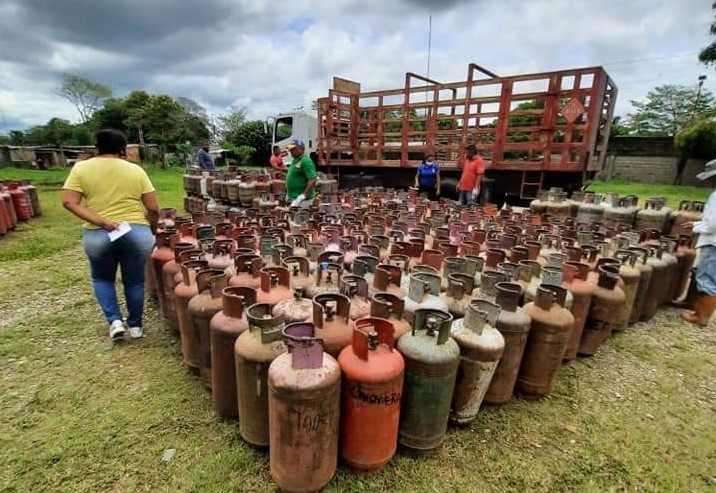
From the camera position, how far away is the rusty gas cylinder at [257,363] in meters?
1.64

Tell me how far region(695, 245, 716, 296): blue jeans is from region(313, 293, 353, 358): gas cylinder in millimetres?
3484

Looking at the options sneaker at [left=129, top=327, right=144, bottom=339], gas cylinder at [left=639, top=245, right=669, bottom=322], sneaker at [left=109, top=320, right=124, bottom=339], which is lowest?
sneaker at [left=129, top=327, right=144, bottom=339]

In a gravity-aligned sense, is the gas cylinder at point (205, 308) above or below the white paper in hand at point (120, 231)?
below

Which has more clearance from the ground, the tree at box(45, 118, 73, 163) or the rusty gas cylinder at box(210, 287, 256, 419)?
the tree at box(45, 118, 73, 163)

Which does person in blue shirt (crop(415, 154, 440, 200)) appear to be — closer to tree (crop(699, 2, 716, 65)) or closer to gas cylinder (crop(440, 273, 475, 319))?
gas cylinder (crop(440, 273, 475, 319))

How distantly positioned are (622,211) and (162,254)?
550 cm

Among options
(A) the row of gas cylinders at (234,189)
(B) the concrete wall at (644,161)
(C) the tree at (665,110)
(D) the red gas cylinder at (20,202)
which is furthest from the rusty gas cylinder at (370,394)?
(C) the tree at (665,110)

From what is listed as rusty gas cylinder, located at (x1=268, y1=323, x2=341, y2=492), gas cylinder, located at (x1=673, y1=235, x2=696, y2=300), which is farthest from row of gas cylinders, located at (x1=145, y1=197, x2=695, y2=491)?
gas cylinder, located at (x1=673, y1=235, x2=696, y2=300)

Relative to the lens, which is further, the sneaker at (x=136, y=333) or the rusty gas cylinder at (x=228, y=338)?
the sneaker at (x=136, y=333)

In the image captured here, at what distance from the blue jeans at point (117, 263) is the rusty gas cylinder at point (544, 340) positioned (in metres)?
2.67

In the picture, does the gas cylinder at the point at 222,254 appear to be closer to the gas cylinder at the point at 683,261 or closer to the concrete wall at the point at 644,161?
the gas cylinder at the point at 683,261

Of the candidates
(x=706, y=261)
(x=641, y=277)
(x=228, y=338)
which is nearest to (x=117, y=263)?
(x=228, y=338)

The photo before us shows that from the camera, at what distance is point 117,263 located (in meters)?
2.77

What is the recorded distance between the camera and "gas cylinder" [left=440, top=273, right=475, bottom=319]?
86.6 inches
